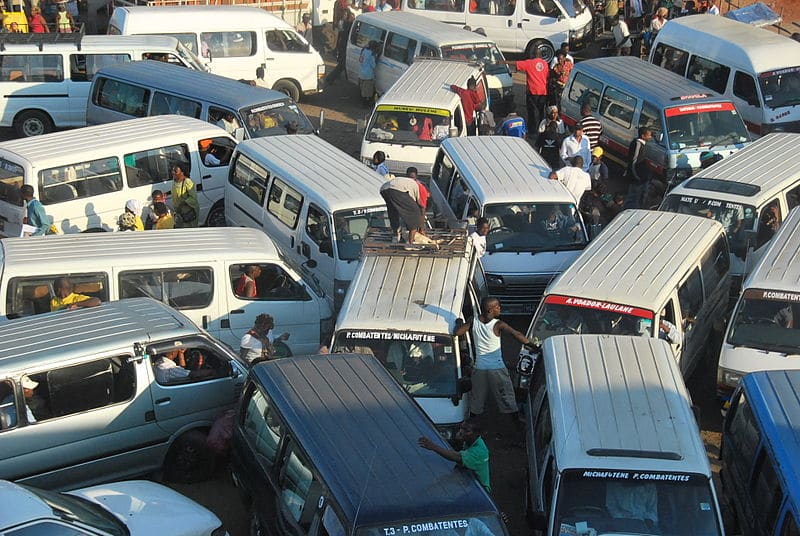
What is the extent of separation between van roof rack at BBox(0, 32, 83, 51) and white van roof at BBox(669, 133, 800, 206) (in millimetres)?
11305

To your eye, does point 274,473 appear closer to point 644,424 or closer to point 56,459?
point 56,459

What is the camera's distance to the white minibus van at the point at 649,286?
11070mm

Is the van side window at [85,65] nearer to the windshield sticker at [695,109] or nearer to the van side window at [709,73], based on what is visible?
the windshield sticker at [695,109]

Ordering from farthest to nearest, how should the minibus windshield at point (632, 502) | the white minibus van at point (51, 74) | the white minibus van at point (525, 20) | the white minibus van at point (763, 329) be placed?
the white minibus van at point (525, 20), the white minibus van at point (51, 74), the white minibus van at point (763, 329), the minibus windshield at point (632, 502)

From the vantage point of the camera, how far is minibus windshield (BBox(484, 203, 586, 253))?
14.0 meters

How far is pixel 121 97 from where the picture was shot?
730 inches

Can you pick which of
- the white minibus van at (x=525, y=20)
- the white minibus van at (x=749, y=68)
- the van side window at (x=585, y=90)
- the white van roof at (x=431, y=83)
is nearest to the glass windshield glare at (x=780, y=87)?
the white minibus van at (x=749, y=68)

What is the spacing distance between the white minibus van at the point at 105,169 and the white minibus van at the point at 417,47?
22.6ft

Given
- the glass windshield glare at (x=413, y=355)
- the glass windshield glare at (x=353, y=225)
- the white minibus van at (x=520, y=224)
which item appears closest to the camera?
the glass windshield glare at (x=413, y=355)

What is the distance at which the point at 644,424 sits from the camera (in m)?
8.48

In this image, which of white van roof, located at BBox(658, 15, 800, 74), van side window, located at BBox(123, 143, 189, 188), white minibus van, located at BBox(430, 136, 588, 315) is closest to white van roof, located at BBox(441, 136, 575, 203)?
white minibus van, located at BBox(430, 136, 588, 315)

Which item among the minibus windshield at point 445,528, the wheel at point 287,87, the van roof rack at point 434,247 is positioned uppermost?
the van roof rack at point 434,247

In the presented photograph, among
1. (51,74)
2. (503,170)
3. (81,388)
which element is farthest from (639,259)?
(51,74)

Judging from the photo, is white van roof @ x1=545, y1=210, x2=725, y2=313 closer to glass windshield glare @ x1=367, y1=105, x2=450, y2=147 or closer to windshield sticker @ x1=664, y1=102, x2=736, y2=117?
windshield sticker @ x1=664, y1=102, x2=736, y2=117
